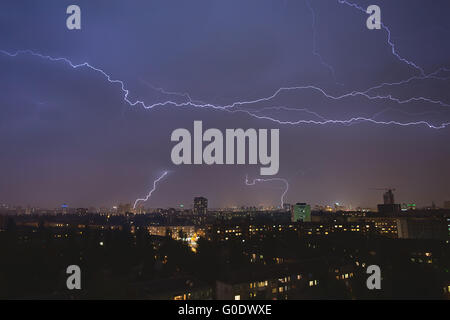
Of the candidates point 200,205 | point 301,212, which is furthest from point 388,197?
point 200,205

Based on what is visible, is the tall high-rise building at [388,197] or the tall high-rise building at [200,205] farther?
the tall high-rise building at [200,205]

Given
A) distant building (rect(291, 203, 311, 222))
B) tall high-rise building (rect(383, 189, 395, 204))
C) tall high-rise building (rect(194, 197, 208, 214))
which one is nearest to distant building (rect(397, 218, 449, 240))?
distant building (rect(291, 203, 311, 222))

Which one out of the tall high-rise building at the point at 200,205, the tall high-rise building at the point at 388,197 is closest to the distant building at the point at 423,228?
the tall high-rise building at the point at 388,197

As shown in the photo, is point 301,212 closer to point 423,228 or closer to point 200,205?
point 423,228

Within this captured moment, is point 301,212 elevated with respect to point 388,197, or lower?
lower

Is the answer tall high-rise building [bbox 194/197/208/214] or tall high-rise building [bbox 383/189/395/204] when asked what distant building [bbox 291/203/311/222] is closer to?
tall high-rise building [bbox 383/189/395/204]

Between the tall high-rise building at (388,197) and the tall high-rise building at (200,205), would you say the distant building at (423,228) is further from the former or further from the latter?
the tall high-rise building at (200,205)
